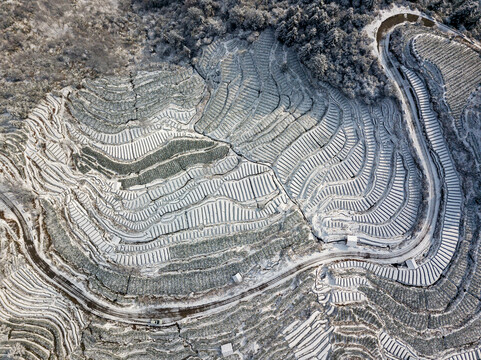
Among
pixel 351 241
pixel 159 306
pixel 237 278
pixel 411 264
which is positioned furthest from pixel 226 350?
pixel 411 264

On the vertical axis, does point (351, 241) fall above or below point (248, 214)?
above

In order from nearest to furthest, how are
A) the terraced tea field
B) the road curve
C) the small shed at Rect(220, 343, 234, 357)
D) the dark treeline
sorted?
the small shed at Rect(220, 343, 234, 357) < the terraced tea field < the road curve < the dark treeline

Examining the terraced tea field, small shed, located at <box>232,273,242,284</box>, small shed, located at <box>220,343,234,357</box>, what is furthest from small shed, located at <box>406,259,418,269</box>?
small shed, located at <box>220,343,234,357</box>

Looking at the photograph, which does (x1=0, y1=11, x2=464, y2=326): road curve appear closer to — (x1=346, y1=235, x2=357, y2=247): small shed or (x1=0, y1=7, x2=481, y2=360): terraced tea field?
(x1=0, y1=7, x2=481, y2=360): terraced tea field

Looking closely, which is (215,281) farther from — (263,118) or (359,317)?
(263,118)


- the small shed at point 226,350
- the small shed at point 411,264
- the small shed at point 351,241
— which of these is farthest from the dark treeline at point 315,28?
the small shed at point 226,350

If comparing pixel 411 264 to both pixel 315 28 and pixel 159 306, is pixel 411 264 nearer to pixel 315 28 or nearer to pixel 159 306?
pixel 159 306

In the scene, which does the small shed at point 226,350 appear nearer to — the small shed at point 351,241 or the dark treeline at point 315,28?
the small shed at point 351,241

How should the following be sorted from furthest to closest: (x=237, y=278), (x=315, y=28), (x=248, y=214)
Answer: (x=315, y=28) → (x=248, y=214) → (x=237, y=278)

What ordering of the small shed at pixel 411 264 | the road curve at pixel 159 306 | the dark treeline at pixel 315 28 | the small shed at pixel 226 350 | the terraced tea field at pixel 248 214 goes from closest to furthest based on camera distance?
the small shed at pixel 226 350, the terraced tea field at pixel 248 214, the road curve at pixel 159 306, the small shed at pixel 411 264, the dark treeline at pixel 315 28
